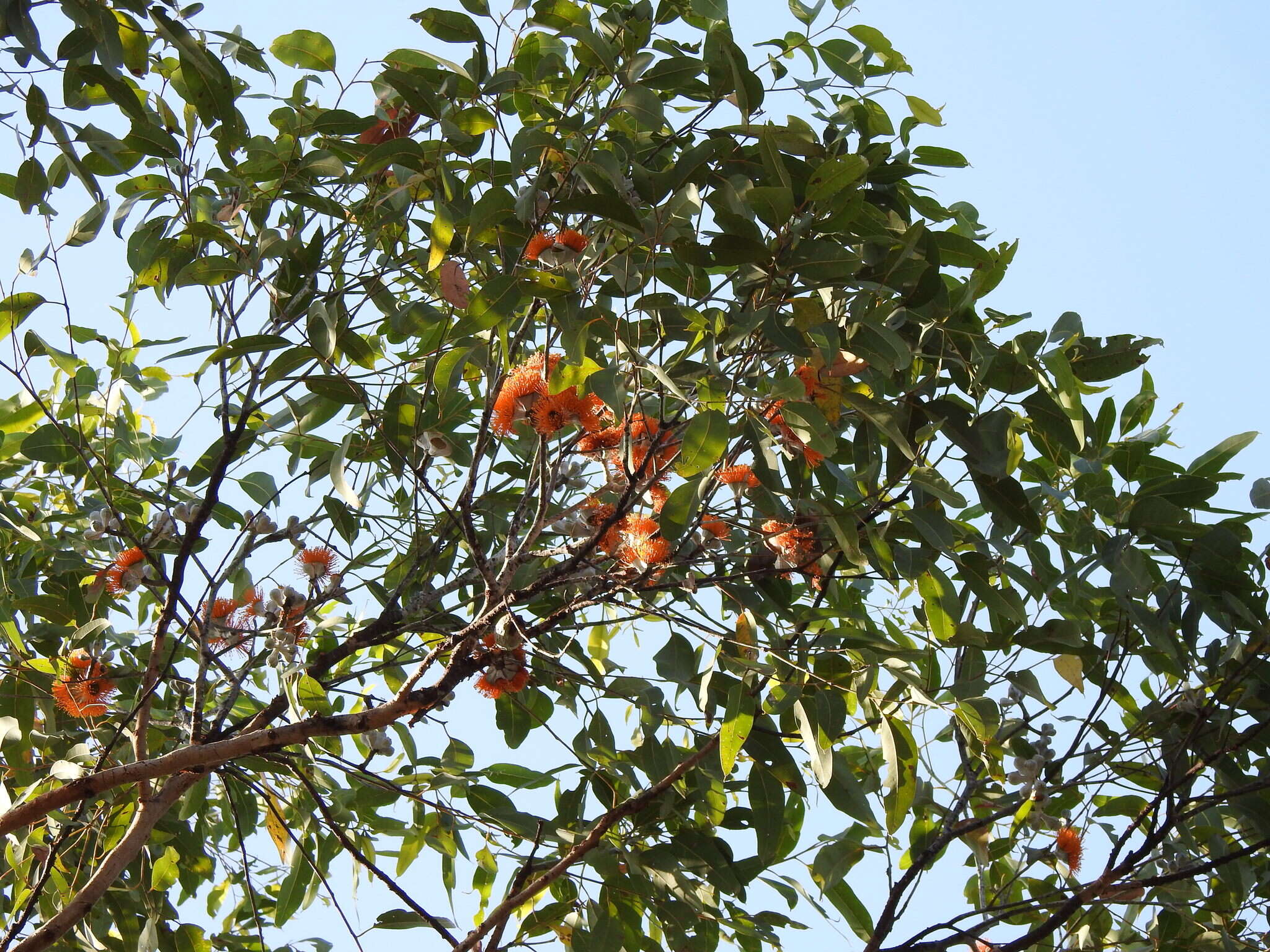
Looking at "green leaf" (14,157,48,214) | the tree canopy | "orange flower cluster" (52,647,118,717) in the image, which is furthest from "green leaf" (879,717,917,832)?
"green leaf" (14,157,48,214)

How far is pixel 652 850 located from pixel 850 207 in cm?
92

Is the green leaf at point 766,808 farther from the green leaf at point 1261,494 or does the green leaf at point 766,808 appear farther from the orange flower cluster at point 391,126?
the orange flower cluster at point 391,126

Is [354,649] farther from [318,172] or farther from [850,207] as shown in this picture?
[850,207]

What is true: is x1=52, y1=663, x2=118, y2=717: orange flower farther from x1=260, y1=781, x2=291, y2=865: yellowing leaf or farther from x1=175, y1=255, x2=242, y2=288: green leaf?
x1=175, y1=255, x2=242, y2=288: green leaf

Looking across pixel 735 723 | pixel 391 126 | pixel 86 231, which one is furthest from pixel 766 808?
pixel 86 231

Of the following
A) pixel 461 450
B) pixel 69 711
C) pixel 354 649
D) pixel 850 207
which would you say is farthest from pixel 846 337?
pixel 69 711

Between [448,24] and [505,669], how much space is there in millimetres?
893

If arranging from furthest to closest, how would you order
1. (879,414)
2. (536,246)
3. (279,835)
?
(279,835) < (536,246) < (879,414)

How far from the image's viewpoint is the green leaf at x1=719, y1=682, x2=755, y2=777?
1.29 meters

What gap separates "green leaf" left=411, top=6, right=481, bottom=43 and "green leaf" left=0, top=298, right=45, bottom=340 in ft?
2.33

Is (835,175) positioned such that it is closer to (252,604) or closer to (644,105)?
(644,105)

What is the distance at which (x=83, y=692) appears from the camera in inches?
68.9

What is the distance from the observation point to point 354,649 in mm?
1671

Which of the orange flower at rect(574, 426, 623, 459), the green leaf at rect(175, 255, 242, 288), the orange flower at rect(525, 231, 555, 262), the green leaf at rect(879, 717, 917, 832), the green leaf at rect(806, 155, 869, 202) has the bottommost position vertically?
the green leaf at rect(879, 717, 917, 832)
